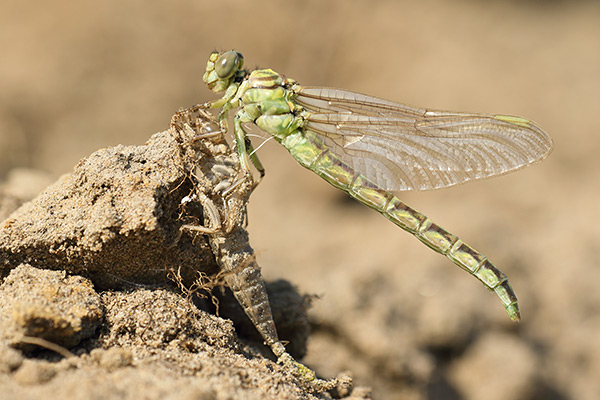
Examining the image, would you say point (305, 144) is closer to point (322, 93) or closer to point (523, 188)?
point (322, 93)

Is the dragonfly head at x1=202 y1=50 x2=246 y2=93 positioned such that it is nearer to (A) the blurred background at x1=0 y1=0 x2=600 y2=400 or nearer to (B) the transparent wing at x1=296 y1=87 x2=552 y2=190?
(B) the transparent wing at x1=296 y1=87 x2=552 y2=190

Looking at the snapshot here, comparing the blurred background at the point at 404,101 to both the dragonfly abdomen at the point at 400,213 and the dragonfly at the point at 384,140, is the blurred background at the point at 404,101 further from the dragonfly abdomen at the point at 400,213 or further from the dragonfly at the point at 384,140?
the dragonfly at the point at 384,140

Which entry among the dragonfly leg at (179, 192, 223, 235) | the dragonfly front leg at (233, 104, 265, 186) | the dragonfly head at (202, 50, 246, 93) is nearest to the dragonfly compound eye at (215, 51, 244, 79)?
the dragonfly head at (202, 50, 246, 93)

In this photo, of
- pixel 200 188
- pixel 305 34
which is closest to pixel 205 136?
pixel 200 188

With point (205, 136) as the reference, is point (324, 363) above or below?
below

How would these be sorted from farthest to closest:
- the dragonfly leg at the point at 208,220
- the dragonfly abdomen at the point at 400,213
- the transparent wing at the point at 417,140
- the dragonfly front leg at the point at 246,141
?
1. the transparent wing at the point at 417,140
2. the dragonfly abdomen at the point at 400,213
3. the dragonfly front leg at the point at 246,141
4. the dragonfly leg at the point at 208,220

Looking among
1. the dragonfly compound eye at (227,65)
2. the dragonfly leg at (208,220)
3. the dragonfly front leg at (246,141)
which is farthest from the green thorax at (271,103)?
the dragonfly leg at (208,220)

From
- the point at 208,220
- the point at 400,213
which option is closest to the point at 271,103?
the point at 208,220
